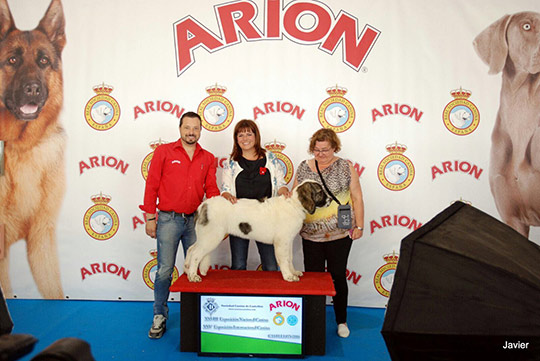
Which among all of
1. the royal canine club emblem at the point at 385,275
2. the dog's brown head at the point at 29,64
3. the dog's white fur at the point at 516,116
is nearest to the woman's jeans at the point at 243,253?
the royal canine club emblem at the point at 385,275

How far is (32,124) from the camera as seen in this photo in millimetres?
4375

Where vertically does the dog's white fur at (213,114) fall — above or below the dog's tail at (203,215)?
above

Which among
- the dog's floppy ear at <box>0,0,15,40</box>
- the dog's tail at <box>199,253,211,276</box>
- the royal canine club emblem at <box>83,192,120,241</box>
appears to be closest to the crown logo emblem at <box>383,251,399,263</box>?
the dog's tail at <box>199,253,211,276</box>

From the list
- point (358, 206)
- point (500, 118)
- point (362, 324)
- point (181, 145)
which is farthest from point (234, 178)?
point (500, 118)

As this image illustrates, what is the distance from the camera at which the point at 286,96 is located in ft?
13.9

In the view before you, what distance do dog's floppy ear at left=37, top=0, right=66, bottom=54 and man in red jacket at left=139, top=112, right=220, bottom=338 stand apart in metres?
2.16

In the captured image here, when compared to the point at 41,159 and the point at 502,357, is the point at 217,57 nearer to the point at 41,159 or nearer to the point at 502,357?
the point at 41,159

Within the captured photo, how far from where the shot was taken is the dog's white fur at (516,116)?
411cm

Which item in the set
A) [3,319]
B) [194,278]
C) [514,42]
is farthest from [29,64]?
[514,42]

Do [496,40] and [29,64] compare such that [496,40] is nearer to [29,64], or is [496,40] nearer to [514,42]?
[514,42]

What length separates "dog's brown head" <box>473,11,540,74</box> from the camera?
4105 millimetres

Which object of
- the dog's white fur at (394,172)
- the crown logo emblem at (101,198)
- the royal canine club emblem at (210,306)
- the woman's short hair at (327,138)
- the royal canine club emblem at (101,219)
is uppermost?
the woman's short hair at (327,138)

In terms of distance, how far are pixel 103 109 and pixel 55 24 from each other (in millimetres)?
1147

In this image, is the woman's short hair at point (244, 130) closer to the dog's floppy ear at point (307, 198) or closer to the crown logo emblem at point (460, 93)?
the dog's floppy ear at point (307, 198)
